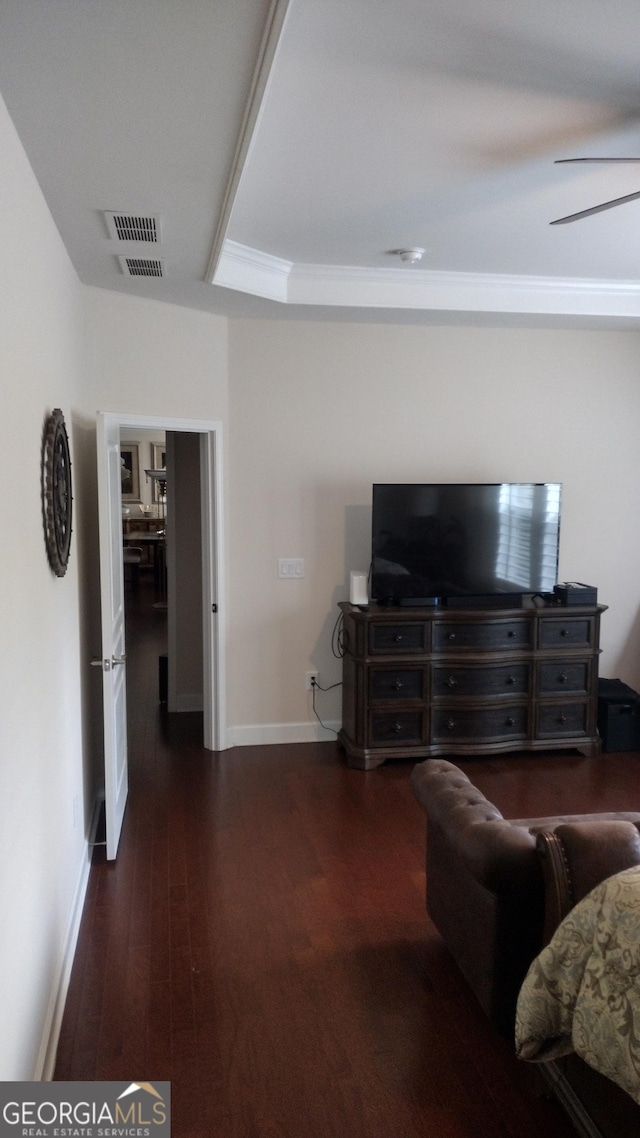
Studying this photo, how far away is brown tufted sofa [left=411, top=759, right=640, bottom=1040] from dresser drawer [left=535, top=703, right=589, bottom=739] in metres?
2.28

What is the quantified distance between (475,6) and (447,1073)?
289 centimetres

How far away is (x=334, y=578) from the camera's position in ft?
17.3

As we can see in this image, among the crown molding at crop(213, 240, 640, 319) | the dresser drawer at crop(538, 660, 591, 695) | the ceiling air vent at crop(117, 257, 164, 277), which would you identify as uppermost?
the crown molding at crop(213, 240, 640, 319)

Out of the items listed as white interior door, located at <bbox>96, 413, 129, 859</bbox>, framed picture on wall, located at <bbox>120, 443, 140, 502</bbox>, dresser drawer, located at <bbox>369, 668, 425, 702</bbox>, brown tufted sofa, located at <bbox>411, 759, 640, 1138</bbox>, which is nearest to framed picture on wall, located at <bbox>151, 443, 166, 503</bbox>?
framed picture on wall, located at <bbox>120, 443, 140, 502</bbox>

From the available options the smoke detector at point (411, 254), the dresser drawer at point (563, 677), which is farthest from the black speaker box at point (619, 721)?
the smoke detector at point (411, 254)

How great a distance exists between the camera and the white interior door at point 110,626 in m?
3.72

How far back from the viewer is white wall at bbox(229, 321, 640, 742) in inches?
200

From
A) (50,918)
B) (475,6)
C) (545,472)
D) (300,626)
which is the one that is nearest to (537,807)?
(300,626)

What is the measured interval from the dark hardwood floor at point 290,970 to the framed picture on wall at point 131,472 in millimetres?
9621

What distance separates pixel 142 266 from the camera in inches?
148

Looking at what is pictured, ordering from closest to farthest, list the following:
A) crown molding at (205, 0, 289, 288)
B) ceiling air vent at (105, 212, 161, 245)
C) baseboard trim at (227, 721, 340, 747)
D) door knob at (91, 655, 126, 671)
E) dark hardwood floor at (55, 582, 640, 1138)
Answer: crown molding at (205, 0, 289, 288) → dark hardwood floor at (55, 582, 640, 1138) → ceiling air vent at (105, 212, 161, 245) → door knob at (91, 655, 126, 671) → baseboard trim at (227, 721, 340, 747)

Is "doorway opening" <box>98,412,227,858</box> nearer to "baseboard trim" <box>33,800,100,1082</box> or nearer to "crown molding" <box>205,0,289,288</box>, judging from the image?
"baseboard trim" <box>33,800,100,1082</box>

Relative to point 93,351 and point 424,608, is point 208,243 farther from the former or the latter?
point 424,608

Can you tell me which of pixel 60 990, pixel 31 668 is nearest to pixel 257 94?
pixel 31 668
